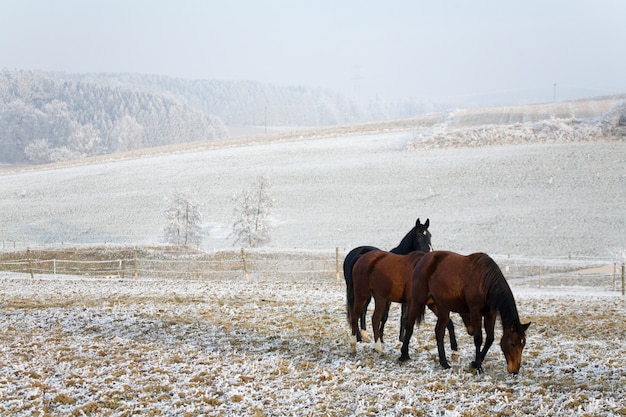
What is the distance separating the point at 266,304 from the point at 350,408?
810 cm

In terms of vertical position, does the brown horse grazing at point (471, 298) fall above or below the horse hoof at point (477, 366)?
above

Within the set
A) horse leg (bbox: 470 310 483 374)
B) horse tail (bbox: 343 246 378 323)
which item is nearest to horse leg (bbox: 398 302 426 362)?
horse leg (bbox: 470 310 483 374)

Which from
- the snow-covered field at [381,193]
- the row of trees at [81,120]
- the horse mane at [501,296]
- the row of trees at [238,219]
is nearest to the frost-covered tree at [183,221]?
the row of trees at [238,219]

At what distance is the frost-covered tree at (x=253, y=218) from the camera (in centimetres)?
3750

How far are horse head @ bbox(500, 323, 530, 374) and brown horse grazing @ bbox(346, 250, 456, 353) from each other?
124 centimetres

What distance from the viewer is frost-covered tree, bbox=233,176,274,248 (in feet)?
123

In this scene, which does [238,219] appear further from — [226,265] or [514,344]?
[514,344]

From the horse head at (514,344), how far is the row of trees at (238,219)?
30385mm

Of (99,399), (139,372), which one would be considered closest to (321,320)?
(139,372)

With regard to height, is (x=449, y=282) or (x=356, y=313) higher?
(x=449, y=282)

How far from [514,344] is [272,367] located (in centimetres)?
344

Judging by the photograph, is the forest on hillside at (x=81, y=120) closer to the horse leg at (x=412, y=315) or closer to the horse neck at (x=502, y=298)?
the horse leg at (x=412, y=315)

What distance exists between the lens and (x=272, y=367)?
337 inches

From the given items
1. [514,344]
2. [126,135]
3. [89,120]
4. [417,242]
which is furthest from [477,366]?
[89,120]
